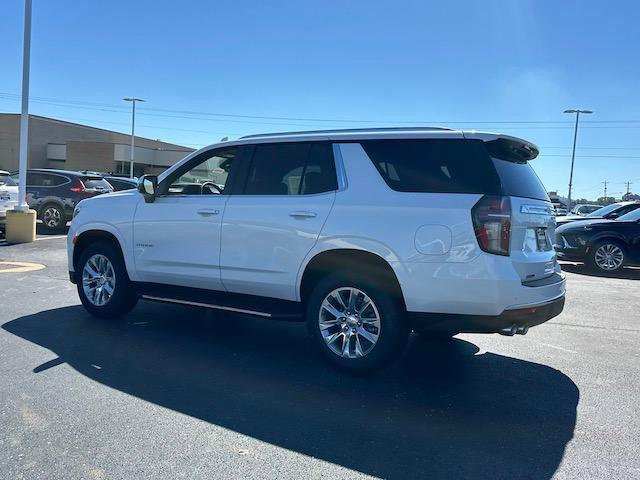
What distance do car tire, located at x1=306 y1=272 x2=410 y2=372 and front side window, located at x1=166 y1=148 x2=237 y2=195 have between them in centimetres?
170

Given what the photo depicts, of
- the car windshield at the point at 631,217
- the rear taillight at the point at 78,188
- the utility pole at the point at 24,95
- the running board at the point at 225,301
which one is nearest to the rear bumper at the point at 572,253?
the car windshield at the point at 631,217

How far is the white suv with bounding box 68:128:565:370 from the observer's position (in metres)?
4.15

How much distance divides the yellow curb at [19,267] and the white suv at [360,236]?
456 centimetres

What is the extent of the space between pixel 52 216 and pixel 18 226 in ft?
9.37

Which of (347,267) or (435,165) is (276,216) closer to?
(347,267)

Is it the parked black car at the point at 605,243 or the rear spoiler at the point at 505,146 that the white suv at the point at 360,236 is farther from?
the parked black car at the point at 605,243

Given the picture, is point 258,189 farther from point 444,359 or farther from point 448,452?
point 448,452

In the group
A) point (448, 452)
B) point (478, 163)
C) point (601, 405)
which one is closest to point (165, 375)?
point (448, 452)

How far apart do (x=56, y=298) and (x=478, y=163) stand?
19.0 feet

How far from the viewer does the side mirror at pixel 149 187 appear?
5.81 m

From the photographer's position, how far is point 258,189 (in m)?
5.27

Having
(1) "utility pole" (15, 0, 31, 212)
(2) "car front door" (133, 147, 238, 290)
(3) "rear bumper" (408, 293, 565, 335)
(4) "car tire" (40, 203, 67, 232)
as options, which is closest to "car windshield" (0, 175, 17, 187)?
(4) "car tire" (40, 203, 67, 232)

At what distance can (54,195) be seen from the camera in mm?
15742

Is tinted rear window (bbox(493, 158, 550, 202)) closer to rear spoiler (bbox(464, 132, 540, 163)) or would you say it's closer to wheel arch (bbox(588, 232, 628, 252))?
rear spoiler (bbox(464, 132, 540, 163))
